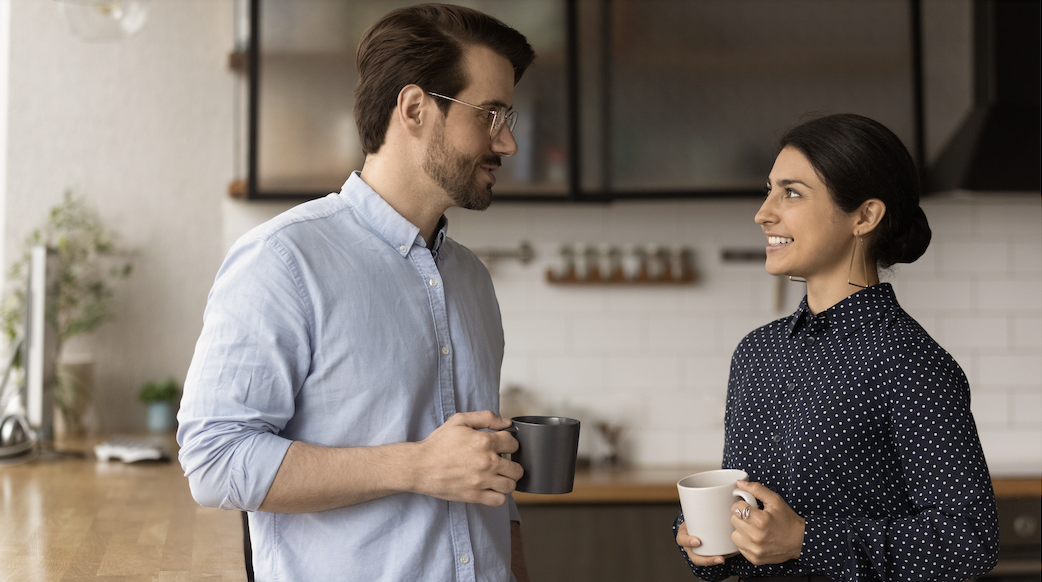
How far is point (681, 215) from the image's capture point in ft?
10.2

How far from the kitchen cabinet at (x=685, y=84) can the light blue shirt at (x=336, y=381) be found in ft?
5.23

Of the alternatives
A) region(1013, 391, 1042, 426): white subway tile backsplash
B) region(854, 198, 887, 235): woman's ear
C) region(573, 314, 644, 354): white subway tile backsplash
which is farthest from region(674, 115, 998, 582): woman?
region(1013, 391, 1042, 426): white subway tile backsplash

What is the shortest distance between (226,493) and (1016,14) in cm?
288

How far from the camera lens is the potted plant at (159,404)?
2.88 m

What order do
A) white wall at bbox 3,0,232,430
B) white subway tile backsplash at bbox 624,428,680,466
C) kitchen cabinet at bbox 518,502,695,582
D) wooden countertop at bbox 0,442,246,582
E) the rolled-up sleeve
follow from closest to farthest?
the rolled-up sleeve
wooden countertop at bbox 0,442,246,582
kitchen cabinet at bbox 518,502,695,582
white wall at bbox 3,0,232,430
white subway tile backsplash at bbox 624,428,680,466

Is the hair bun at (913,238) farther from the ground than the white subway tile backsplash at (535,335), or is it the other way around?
the hair bun at (913,238)

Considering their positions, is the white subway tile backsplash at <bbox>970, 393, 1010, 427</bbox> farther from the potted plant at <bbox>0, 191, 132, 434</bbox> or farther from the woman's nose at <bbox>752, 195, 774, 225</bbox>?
the potted plant at <bbox>0, 191, 132, 434</bbox>

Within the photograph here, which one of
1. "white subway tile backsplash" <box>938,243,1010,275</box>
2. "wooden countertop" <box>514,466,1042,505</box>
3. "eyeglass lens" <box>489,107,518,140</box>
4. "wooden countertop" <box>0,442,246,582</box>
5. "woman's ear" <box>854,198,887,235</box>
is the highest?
"eyeglass lens" <box>489,107,518,140</box>

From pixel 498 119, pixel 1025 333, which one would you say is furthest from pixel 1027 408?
pixel 498 119

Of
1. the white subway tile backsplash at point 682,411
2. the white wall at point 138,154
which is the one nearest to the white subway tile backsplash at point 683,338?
the white subway tile backsplash at point 682,411

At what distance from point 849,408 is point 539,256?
1.99 m

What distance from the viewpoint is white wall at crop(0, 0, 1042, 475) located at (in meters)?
2.96

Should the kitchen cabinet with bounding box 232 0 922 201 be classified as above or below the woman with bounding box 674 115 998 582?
above

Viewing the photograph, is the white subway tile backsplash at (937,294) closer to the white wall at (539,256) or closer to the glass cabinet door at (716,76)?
the white wall at (539,256)
